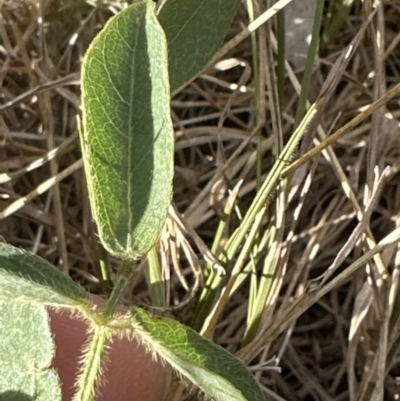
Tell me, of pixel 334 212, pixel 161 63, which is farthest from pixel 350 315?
pixel 161 63

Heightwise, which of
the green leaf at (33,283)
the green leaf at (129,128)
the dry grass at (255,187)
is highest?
the green leaf at (129,128)

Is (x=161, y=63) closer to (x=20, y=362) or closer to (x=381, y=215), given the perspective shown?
(x=20, y=362)

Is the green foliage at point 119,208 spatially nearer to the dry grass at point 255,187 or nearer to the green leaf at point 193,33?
the green leaf at point 193,33

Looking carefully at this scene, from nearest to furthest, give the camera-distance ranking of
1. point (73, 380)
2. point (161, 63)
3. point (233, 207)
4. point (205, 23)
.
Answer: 1. point (161, 63)
2. point (73, 380)
3. point (205, 23)
4. point (233, 207)

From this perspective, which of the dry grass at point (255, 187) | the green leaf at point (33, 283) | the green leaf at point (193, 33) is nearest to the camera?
the green leaf at point (33, 283)

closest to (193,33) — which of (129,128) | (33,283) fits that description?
(129,128)

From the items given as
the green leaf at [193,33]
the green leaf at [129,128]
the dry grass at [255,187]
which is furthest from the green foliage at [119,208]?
the dry grass at [255,187]

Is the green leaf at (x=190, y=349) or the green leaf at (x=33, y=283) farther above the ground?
the green leaf at (x=33, y=283)

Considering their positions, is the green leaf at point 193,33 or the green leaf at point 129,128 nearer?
the green leaf at point 129,128

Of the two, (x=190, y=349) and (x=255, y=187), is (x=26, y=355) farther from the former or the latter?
(x=255, y=187)
